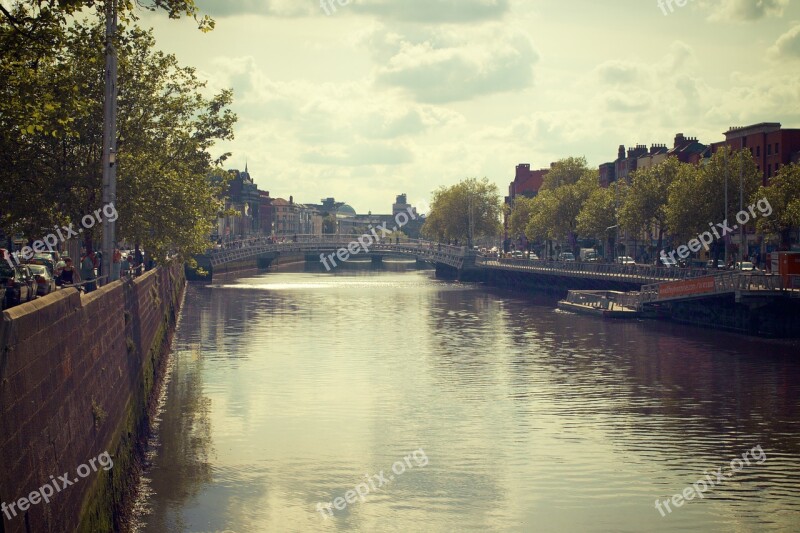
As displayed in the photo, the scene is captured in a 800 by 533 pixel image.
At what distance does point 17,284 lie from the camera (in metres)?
24.3

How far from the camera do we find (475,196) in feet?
523

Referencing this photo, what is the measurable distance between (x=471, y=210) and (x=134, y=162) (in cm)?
11867

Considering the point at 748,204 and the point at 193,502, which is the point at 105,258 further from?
the point at 748,204

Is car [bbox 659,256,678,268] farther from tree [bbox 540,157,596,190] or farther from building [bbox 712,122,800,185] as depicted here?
tree [bbox 540,157,596,190]

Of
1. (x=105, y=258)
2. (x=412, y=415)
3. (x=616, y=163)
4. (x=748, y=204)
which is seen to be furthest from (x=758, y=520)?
(x=616, y=163)

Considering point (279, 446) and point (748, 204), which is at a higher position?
point (748, 204)

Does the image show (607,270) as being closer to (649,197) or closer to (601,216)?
(649,197)

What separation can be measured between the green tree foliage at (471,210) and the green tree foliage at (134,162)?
4353 inches

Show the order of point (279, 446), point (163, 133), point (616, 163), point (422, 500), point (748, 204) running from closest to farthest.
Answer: point (422, 500), point (279, 446), point (163, 133), point (748, 204), point (616, 163)

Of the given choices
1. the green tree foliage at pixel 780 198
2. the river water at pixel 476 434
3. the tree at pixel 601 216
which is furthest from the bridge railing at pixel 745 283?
the tree at pixel 601 216

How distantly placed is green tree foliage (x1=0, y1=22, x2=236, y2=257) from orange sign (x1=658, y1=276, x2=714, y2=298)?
1031 inches

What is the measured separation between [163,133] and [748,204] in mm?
47826

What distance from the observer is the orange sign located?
191ft

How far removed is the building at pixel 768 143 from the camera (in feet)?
307
